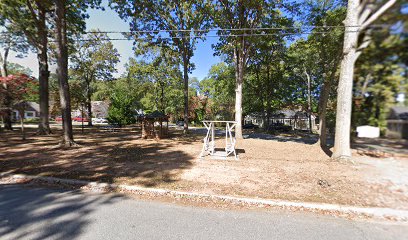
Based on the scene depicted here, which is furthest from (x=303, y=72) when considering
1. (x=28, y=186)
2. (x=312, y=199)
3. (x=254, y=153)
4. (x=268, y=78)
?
(x=28, y=186)

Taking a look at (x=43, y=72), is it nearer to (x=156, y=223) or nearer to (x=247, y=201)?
(x=156, y=223)

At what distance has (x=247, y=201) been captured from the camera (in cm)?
459

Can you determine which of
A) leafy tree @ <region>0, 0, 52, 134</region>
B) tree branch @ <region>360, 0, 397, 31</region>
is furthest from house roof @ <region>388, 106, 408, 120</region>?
leafy tree @ <region>0, 0, 52, 134</region>

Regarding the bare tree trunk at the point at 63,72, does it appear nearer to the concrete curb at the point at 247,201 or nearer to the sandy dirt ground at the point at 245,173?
the sandy dirt ground at the point at 245,173

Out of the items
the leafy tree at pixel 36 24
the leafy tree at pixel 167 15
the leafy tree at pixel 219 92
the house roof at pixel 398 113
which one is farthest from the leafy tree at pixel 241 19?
the leafy tree at pixel 219 92

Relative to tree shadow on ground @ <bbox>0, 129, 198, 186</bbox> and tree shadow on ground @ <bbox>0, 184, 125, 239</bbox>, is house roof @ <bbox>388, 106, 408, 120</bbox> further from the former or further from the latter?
tree shadow on ground @ <bbox>0, 129, 198, 186</bbox>

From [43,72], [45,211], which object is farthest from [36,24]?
[45,211]

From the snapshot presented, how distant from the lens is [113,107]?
87.7ft

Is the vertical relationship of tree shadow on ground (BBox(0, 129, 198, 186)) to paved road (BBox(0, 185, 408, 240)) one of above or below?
above

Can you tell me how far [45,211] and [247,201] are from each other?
13.0 ft

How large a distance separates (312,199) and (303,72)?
88.9 ft

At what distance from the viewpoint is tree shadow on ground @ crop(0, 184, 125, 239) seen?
3.38m

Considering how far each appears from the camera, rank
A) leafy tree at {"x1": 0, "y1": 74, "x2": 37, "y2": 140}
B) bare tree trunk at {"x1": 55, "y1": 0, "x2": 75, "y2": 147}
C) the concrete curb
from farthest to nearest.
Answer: leafy tree at {"x1": 0, "y1": 74, "x2": 37, "y2": 140}, bare tree trunk at {"x1": 55, "y1": 0, "x2": 75, "y2": 147}, the concrete curb

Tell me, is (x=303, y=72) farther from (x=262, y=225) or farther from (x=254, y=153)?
(x=262, y=225)
